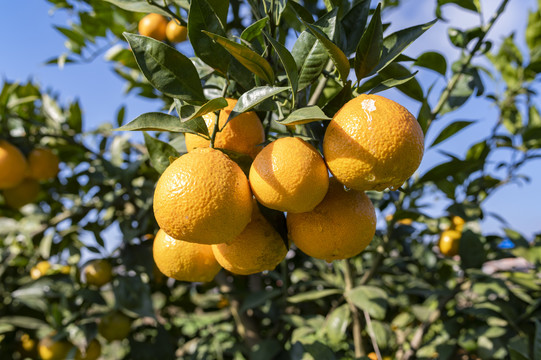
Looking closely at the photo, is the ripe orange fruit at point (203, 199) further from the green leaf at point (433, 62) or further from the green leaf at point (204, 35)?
the green leaf at point (433, 62)

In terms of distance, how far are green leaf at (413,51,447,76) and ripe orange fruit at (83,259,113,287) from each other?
4.06 ft

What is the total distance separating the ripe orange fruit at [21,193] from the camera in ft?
5.09

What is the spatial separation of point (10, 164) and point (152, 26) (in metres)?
0.67

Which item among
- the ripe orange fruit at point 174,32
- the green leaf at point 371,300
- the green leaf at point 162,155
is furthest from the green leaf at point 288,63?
the ripe orange fruit at point 174,32

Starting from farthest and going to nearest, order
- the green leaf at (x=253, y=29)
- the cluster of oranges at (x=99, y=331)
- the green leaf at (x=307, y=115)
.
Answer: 1. the cluster of oranges at (x=99, y=331)
2. the green leaf at (x=253, y=29)
3. the green leaf at (x=307, y=115)

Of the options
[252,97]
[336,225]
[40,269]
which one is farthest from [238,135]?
[40,269]

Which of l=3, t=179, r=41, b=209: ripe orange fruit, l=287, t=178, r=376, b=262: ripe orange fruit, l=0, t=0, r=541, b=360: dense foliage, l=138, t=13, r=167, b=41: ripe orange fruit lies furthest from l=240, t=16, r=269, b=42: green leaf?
l=3, t=179, r=41, b=209: ripe orange fruit

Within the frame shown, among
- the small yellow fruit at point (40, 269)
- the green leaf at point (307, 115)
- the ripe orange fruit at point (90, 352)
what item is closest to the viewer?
the green leaf at point (307, 115)

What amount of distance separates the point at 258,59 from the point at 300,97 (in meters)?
0.13

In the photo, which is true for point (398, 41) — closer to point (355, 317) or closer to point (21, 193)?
point (355, 317)

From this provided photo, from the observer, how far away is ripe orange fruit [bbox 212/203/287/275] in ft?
1.96

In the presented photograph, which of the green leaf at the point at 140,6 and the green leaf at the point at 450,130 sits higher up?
the green leaf at the point at 140,6

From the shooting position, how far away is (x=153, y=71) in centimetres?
55

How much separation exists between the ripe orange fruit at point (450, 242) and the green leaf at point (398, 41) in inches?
40.6
